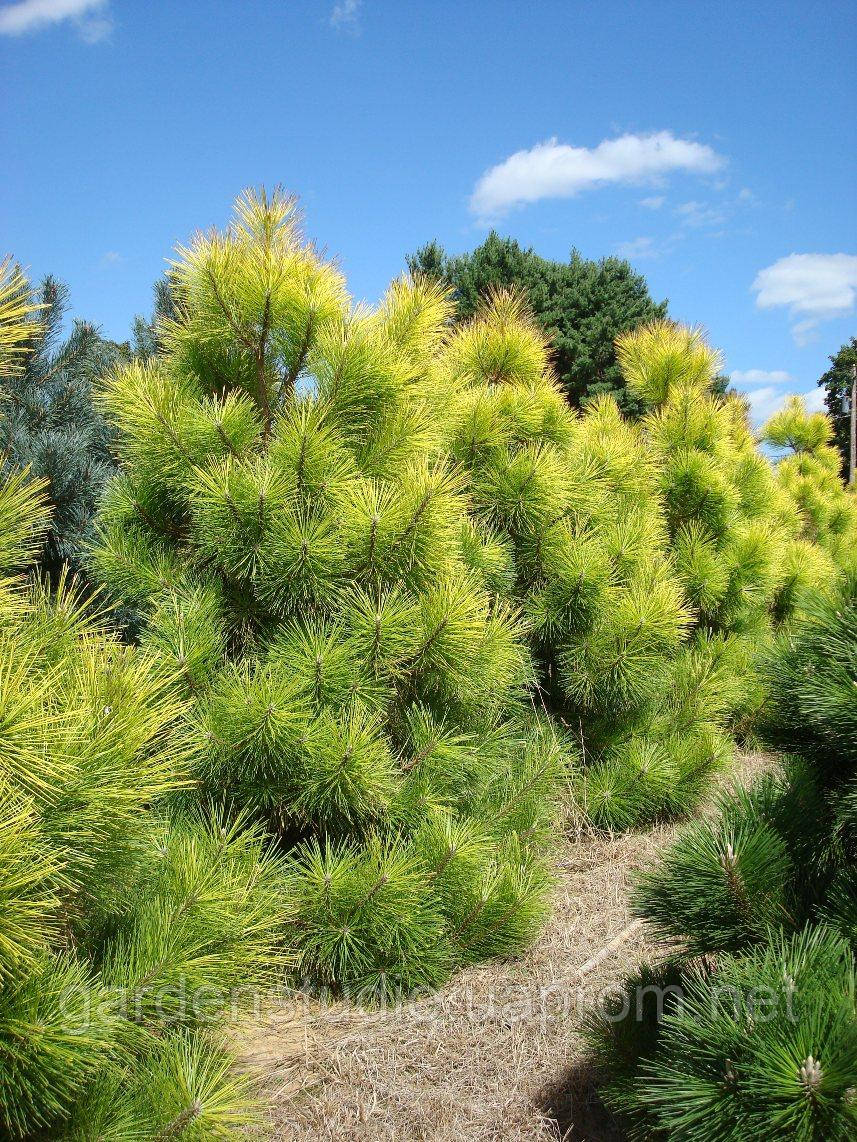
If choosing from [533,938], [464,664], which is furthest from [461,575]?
[533,938]

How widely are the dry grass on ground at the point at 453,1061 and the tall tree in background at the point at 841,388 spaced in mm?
29077

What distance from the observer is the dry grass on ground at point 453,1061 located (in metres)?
2.00

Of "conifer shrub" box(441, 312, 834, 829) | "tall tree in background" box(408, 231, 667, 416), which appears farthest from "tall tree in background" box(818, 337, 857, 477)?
"conifer shrub" box(441, 312, 834, 829)

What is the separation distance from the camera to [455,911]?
8.46 ft

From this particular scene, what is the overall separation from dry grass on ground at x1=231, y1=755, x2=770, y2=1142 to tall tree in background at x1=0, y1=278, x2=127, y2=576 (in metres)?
1.92

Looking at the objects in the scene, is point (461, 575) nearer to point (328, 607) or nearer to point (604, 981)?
point (328, 607)

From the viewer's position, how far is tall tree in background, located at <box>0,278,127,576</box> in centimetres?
348

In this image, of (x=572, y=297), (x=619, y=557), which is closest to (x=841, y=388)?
(x=572, y=297)

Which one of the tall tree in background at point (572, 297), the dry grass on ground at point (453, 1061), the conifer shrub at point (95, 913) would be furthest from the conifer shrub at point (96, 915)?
the tall tree in background at point (572, 297)

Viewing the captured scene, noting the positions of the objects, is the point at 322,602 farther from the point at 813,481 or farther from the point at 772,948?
the point at 813,481

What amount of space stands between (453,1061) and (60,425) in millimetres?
3201

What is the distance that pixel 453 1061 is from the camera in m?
2.24

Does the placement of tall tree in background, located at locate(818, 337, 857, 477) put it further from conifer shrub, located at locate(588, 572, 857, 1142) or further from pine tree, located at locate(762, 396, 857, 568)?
conifer shrub, located at locate(588, 572, 857, 1142)

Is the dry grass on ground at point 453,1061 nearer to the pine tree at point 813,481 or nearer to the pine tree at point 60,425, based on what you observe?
the pine tree at point 60,425
